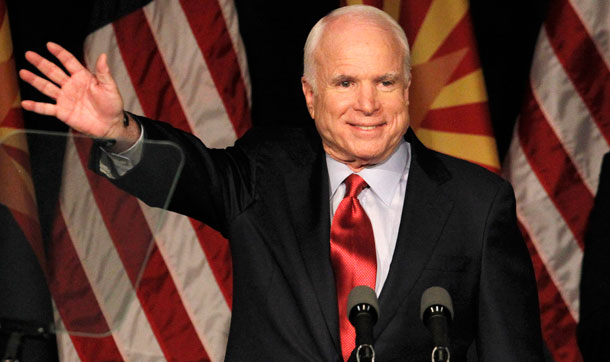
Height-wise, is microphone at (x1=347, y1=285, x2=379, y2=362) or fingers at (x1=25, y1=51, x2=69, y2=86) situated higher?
fingers at (x1=25, y1=51, x2=69, y2=86)

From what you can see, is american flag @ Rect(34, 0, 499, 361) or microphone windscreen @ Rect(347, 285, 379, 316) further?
american flag @ Rect(34, 0, 499, 361)

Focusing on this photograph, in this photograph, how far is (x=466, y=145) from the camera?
316cm

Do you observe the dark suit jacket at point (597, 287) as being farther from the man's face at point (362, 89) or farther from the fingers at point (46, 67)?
the fingers at point (46, 67)

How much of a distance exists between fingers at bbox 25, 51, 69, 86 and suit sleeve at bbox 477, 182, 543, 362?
0.78 meters

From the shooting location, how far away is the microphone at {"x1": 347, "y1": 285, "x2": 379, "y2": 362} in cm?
138

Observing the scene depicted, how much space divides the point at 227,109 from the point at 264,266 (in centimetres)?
146

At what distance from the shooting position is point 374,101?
183 cm

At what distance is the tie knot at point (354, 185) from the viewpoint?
1.86 meters

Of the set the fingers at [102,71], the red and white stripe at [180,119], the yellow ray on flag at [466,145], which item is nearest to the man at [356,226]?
the fingers at [102,71]

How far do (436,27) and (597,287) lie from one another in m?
1.24

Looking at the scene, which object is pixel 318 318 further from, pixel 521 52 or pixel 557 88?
pixel 521 52

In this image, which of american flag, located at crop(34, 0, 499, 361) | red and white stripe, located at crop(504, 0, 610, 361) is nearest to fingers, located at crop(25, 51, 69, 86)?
american flag, located at crop(34, 0, 499, 361)

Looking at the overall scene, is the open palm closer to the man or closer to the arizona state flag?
the man

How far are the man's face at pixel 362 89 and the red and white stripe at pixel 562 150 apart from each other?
1.40m
